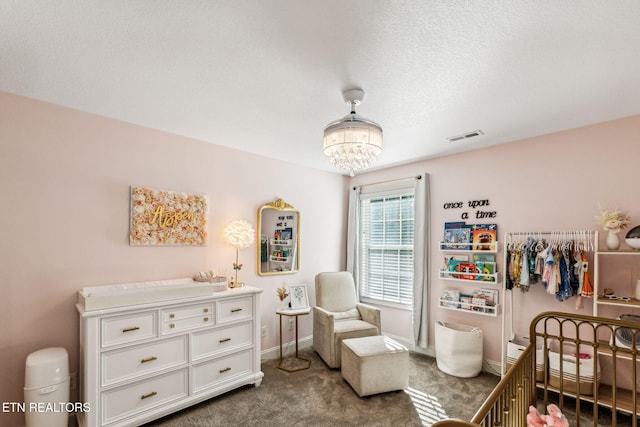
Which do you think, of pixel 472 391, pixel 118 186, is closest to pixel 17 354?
pixel 118 186

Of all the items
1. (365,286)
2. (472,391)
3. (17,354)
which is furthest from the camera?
(365,286)

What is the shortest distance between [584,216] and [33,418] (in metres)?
4.56

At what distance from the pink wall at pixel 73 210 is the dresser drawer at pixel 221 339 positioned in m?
0.69

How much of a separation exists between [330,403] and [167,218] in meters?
2.27

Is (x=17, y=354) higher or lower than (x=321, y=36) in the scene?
lower

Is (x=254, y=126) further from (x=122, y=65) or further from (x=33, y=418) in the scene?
(x=33, y=418)

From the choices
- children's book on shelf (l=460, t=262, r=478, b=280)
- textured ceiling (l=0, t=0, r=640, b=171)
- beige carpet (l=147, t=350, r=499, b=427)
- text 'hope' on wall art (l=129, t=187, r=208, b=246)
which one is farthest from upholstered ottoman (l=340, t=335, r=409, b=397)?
textured ceiling (l=0, t=0, r=640, b=171)

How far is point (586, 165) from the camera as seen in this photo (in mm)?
2816

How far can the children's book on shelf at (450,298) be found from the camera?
356 centimetres

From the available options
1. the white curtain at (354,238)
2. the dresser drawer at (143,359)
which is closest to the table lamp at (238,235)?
the dresser drawer at (143,359)

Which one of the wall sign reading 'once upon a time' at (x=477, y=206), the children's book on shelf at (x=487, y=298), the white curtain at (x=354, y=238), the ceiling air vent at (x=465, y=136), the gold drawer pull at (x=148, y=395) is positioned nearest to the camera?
the gold drawer pull at (x=148, y=395)

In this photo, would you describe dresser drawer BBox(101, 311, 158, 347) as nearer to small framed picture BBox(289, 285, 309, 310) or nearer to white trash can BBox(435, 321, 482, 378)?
small framed picture BBox(289, 285, 309, 310)

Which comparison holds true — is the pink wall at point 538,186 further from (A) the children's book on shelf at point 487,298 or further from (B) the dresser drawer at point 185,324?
(B) the dresser drawer at point 185,324

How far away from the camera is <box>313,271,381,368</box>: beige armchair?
3379 millimetres
